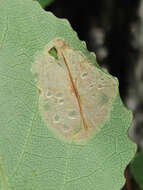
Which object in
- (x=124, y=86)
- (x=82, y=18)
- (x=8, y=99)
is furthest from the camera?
(x=124, y=86)

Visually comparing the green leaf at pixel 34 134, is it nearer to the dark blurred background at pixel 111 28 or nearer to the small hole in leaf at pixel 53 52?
the small hole in leaf at pixel 53 52

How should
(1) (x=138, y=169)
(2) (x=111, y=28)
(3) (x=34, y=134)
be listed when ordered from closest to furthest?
(3) (x=34, y=134), (1) (x=138, y=169), (2) (x=111, y=28)

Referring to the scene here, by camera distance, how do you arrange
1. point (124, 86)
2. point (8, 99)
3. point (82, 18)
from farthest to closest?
1. point (124, 86)
2. point (82, 18)
3. point (8, 99)

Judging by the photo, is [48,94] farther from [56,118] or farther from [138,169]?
[138,169]

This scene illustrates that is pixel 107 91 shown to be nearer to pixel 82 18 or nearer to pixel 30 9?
pixel 30 9

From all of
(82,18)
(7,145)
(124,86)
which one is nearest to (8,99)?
(7,145)

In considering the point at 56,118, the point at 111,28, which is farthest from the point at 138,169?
the point at 111,28

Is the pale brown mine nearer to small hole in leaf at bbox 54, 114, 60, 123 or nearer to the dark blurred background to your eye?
small hole in leaf at bbox 54, 114, 60, 123

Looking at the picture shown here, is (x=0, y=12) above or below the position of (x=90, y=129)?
above
